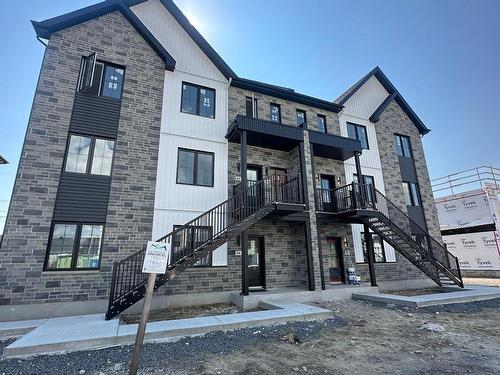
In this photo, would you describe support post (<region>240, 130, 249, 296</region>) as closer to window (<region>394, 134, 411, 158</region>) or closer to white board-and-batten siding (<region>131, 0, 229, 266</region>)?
white board-and-batten siding (<region>131, 0, 229, 266</region>)

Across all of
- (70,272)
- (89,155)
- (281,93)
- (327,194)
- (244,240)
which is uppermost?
(281,93)

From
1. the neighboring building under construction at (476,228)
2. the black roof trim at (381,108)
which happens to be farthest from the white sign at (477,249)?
the black roof trim at (381,108)

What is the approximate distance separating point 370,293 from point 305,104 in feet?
31.0

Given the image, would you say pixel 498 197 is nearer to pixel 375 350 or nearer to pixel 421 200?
pixel 421 200

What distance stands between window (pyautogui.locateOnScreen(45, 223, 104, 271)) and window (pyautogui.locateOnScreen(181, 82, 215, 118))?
5.87 meters

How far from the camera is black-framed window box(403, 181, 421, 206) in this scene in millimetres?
15070

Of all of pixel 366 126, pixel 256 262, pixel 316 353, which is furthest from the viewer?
pixel 366 126

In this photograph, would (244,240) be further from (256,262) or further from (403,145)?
(403,145)

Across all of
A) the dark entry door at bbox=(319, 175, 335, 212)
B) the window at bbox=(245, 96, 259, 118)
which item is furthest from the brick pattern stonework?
the dark entry door at bbox=(319, 175, 335, 212)

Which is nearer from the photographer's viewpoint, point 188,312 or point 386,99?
point 188,312

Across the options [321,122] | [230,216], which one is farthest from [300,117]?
[230,216]

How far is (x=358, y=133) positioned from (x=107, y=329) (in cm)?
1462

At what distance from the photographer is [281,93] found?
42.1 ft

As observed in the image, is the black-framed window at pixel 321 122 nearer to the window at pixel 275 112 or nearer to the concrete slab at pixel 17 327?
the window at pixel 275 112
